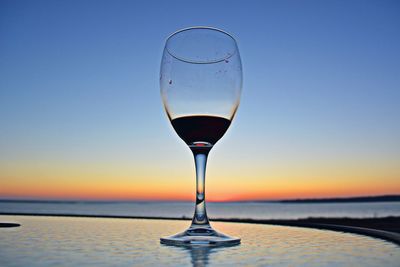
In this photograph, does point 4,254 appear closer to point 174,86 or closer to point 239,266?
point 239,266

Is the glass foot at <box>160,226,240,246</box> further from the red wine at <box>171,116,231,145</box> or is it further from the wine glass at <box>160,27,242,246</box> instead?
the red wine at <box>171,116,231,145</box>

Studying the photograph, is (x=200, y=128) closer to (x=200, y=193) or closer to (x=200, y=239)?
(x=200, y=193)

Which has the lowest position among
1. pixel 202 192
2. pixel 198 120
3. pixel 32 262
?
pixel 32 262

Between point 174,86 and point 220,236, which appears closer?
point 220,236

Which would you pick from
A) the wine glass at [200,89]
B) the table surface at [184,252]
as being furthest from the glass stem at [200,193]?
the table surface at [184,252]

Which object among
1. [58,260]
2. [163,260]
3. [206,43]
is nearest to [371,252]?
[163,260]

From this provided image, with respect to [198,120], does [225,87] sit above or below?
above

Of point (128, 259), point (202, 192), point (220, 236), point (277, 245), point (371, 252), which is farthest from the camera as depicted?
point (202, 192)
